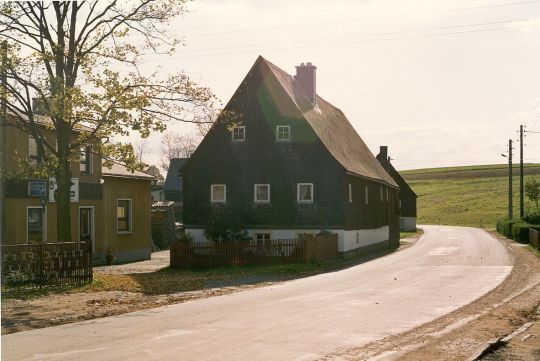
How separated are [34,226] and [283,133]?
581 inches

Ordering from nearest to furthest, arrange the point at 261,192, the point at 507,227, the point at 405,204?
the point at 261,192 → the point at 507,227 → the point at 405,204

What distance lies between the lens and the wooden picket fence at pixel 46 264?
20562mm

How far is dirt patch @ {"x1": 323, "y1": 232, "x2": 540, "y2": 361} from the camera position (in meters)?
10.7

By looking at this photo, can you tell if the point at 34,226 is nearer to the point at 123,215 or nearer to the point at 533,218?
the point at 123,215

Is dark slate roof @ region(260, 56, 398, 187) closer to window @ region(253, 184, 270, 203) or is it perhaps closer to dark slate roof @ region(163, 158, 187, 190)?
window @ region(253, 184, 270, 203)

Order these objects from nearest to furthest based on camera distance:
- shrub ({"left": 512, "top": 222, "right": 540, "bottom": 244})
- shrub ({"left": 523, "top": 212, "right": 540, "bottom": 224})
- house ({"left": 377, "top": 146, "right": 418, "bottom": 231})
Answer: shrub ({"left": 512, "top": 222, "right": 540, "bottom": 244})
shrub ({"left": 523, "top": 212, "right": 540, "bottom": 224})
house ({"left": 377, "top": 146, "right": 418, "bottom": 231})

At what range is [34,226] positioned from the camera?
97.5 feet

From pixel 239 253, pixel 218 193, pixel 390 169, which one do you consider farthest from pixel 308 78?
pixel 390 169

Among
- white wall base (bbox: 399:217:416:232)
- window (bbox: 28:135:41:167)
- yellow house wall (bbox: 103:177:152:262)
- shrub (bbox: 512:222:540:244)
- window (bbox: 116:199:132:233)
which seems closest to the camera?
window (bbox: 28:135:41:167)

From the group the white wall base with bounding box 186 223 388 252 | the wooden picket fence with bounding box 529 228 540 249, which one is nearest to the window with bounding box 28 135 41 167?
the white wall base with bounding box 186 223 388 252

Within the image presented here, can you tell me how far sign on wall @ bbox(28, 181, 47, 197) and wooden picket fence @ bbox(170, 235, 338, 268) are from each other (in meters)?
6.96

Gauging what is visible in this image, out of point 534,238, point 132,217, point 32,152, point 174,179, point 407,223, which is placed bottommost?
point 407,223

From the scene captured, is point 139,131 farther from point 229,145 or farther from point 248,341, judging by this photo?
point 229,145

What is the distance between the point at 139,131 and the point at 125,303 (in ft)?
18.9
